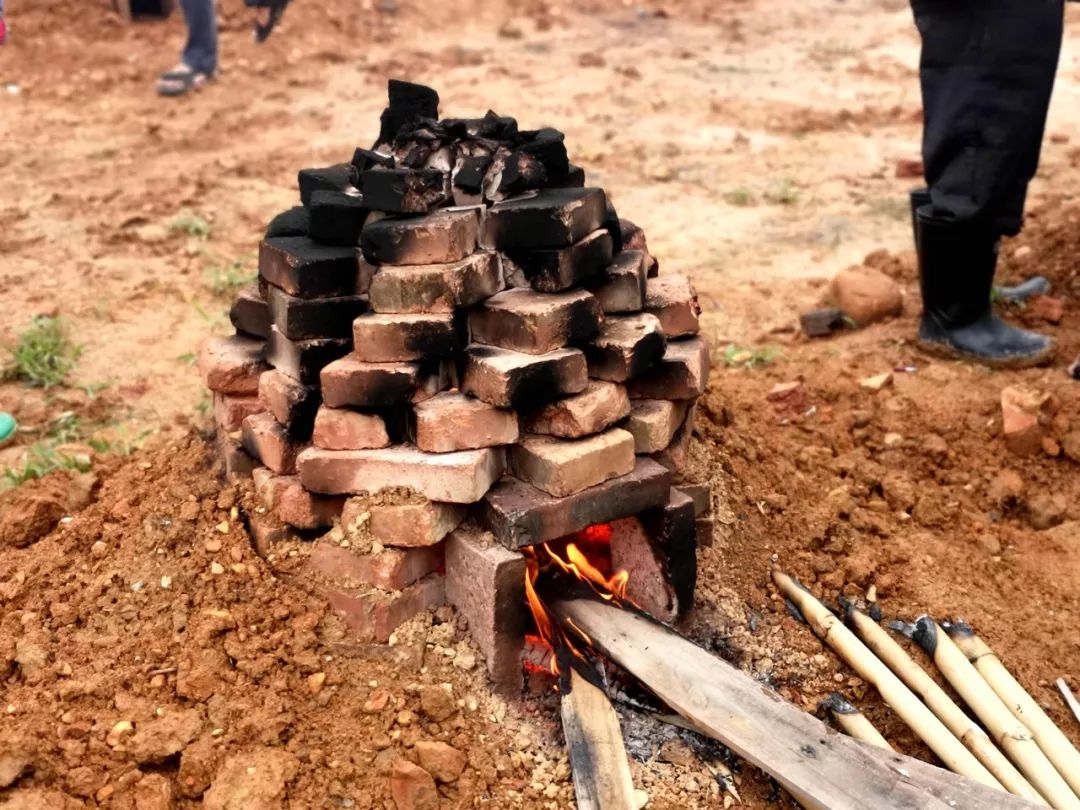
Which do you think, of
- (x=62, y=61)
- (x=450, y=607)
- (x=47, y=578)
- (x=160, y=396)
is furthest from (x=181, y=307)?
(x=62, y=61)

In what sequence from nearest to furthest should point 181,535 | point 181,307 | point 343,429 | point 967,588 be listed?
point 343,429 < point 181,535 < point 967,588 < point 181,307

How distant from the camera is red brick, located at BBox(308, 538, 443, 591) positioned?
2928 millimetres

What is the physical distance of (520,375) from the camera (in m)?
2.82

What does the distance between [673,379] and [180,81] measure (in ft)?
26.2

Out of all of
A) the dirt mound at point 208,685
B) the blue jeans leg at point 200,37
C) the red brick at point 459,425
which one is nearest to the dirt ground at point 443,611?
the dirt mound at point 208,685

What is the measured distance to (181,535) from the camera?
10.2ft

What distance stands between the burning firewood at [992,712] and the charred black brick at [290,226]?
1.97 metres

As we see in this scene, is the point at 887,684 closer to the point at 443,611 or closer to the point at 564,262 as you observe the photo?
the point at 443,611

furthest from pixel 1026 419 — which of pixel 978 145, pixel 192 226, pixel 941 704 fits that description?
pixel 192 226

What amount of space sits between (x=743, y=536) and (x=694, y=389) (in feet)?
1.83

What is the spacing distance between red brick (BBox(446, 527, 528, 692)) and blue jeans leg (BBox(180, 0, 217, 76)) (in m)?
8.34

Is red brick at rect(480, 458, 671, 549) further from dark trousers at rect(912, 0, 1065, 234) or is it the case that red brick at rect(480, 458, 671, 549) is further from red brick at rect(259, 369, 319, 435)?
dark trousers at rect(912, 0, 1065, 234)

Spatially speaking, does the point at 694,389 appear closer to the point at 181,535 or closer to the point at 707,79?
the point at 181,535

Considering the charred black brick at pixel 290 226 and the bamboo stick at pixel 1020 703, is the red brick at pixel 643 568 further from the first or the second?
the charred black brick at pixel 290 226
